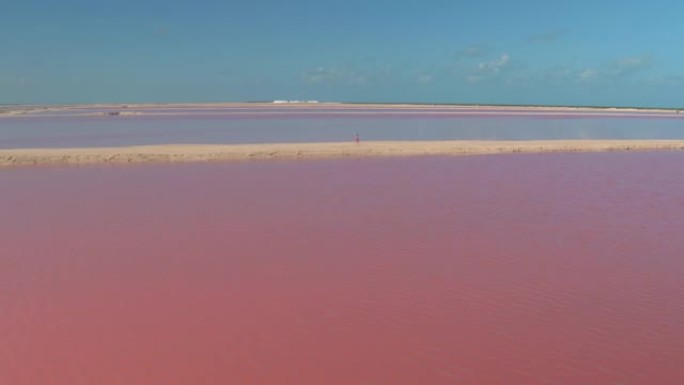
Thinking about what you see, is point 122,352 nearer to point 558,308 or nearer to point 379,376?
point 379,376

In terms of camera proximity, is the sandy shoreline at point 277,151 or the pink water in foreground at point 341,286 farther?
the sandy shoreline at point 277,151

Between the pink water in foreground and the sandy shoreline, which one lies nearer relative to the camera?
the pink water in foreground

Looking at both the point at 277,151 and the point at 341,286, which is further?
the point at 277,151

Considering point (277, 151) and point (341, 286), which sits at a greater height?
point (277, 151)

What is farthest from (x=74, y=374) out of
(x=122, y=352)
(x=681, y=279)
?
(x=681, y=279)

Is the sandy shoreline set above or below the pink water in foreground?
above
